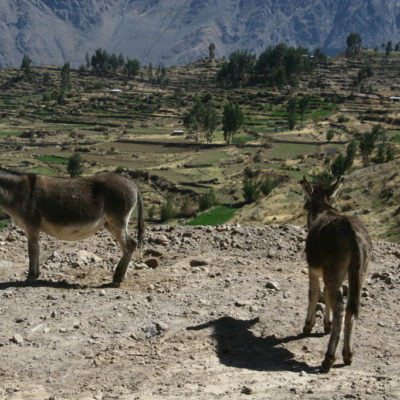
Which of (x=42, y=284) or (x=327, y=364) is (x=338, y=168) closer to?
(x=42, y=284)

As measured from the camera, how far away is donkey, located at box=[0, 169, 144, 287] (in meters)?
12.8

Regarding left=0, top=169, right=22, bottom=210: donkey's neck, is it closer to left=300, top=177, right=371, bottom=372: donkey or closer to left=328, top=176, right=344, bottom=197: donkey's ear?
left=300, top=177, right=371, bottom=372: donkey

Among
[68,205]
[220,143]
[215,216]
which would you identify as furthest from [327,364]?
[220,143]

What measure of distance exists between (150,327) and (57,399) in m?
2.65

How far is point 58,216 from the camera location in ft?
41.8

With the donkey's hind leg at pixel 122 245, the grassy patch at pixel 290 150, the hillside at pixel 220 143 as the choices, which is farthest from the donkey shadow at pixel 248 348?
the grassy patch at pixel 290 150

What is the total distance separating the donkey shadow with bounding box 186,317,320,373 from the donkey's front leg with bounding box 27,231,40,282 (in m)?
4.50

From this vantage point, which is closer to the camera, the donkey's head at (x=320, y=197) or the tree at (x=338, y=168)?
the donkey's head at (x=320, y=197)

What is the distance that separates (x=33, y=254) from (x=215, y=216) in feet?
138

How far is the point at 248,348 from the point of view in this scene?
1022 centimetres

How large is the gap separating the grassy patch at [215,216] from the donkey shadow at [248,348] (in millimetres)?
37650

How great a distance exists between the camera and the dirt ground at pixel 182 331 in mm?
8602

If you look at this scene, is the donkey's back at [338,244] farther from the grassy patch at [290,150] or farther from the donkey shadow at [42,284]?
the grassy patch at [290,150]

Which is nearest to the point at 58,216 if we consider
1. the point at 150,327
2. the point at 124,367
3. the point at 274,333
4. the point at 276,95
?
the point at 150,327
